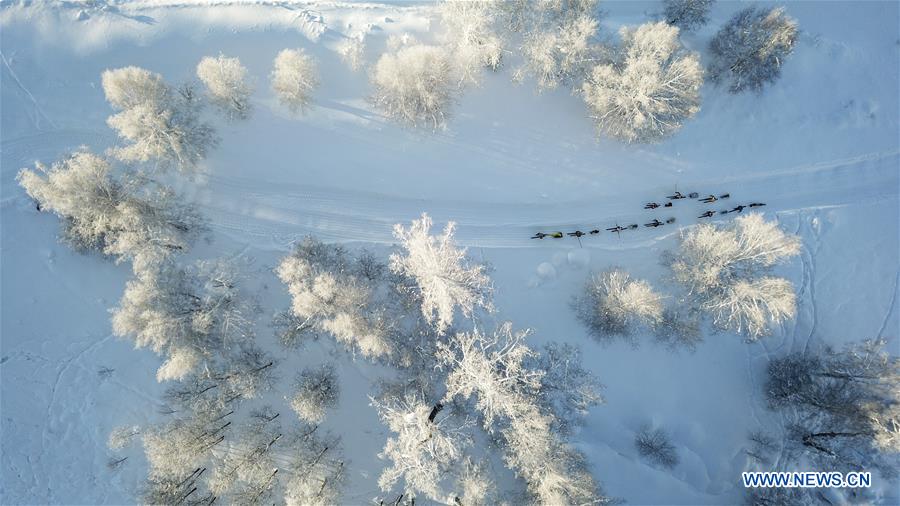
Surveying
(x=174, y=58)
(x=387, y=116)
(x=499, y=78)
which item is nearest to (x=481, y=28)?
(x=499, y=78)

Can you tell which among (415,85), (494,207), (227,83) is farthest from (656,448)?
(227,83)

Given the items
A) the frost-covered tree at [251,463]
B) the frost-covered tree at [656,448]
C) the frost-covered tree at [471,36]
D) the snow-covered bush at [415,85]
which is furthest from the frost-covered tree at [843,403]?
the frost-covered tree at [251,463]

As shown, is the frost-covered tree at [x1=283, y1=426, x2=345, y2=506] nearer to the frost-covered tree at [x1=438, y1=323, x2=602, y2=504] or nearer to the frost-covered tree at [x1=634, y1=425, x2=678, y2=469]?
the frost-covered tree at [x1=438, y1=323, x2=602, y2=504]

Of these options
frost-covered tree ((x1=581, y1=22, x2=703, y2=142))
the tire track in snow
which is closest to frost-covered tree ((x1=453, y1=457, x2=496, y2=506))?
the tire track in snow

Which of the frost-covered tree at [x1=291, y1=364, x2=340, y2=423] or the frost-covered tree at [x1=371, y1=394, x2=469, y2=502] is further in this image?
the frost-covered tree at [x1=291, y1=364, x2=340, y2=423]

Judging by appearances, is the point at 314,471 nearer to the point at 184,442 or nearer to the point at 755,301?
the point at 184,442

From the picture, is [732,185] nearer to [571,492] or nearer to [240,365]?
[571,492]

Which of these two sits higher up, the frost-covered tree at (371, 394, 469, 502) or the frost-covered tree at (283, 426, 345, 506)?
the frost-covered tree at (371, 394, 469, 502)

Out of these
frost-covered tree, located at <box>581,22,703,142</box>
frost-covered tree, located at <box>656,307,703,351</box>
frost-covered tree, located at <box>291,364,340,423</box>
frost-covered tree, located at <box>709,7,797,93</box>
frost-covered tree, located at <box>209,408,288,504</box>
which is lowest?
frost-covered tree, located at <box>209,408,288,504</box>

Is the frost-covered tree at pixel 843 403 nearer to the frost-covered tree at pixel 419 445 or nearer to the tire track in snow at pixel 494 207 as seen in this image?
the tire track in snow at pixel 494 207
